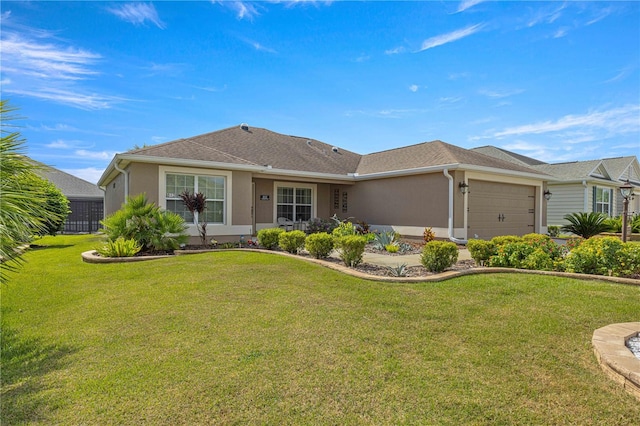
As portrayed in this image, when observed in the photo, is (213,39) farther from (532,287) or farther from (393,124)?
(532,287)

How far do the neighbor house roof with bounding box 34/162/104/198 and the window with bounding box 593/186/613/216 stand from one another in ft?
113

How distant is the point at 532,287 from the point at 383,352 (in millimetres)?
3678

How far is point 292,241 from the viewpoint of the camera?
932cm

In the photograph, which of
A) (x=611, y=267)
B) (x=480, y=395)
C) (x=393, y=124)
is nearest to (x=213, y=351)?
(x=480, y=395)

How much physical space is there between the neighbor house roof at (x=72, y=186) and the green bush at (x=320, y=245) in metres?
25.6

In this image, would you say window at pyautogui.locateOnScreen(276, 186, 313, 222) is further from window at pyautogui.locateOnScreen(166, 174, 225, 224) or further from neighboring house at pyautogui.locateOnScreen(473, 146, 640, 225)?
neighboring house at pyautogui.locateOnScreen(473, 146, 640, 225)

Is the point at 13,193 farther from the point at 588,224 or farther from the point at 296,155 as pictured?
the point at 588,224

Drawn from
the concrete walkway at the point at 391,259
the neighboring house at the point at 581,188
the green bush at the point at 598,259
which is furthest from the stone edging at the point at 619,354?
the neighboring house at the point at 581,188

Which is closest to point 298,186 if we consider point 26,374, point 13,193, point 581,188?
point 13,193

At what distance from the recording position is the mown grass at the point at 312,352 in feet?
8.47

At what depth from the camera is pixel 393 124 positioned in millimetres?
16859

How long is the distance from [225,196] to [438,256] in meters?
7.64

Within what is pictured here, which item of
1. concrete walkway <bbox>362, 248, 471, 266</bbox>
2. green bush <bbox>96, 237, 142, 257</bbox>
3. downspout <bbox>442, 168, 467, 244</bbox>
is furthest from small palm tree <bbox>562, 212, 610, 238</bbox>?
green bush <bbox>96, 237, 142, 257</bbox>

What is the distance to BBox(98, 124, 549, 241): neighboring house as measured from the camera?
11.2m
